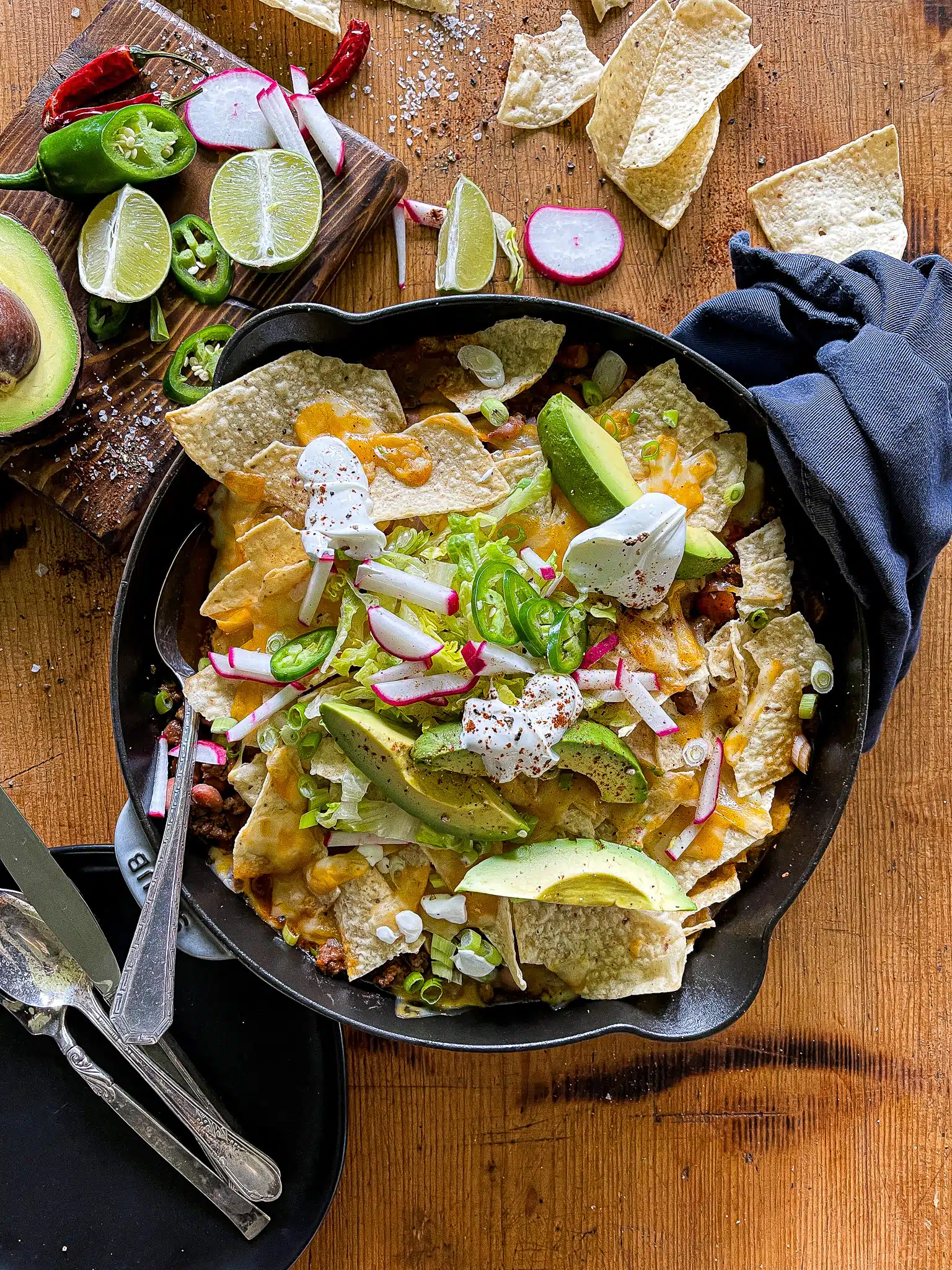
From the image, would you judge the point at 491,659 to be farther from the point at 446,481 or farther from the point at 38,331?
the point at 38,331

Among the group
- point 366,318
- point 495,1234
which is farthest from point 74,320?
point 495,1234

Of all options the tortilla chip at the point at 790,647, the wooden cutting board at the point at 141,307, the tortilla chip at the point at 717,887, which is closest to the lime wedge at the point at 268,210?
the wooden cutting board at the point at 141,307

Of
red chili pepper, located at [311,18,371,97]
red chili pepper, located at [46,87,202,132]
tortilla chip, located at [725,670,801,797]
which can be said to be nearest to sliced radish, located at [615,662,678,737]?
tortilla chip, located at [725,670,801,797]

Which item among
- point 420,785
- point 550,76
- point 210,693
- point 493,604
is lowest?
point 420,785

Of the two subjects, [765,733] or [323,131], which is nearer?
[765,733]

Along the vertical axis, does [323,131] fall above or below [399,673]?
above

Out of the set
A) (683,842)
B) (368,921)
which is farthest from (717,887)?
A: (368,921)

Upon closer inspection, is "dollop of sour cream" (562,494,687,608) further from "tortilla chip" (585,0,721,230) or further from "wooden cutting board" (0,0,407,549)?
"wooden cutting board" (0,0,407,549)
